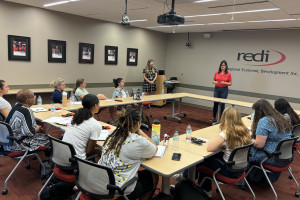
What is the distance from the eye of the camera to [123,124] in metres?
2.00

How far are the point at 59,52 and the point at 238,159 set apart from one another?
18.1 feet

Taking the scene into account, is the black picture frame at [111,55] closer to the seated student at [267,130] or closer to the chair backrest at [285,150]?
the seated student at [267,130]

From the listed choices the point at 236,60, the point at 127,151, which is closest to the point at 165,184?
the point at 127,151

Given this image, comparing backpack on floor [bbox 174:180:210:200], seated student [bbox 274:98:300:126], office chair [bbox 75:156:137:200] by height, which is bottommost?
backpack on floor [bbox 174:180:210:200]

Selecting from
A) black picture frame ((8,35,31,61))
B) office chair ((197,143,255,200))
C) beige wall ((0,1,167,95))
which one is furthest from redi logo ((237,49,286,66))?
black picture frame ((8,35,31,61))

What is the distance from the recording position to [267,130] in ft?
9.05

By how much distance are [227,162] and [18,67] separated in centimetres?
539

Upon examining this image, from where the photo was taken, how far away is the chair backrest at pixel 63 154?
220cm

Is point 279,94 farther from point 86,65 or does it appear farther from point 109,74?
point 86,65

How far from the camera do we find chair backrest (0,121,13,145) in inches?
105

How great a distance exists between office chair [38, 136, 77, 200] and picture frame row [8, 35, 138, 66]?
4243mm

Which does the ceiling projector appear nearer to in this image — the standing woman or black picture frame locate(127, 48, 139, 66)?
the standing woman

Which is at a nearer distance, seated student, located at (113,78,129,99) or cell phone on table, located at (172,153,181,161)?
cell phone on table, located at (172,153,181,161)

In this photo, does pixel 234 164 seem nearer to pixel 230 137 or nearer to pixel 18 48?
pixel 230 137
